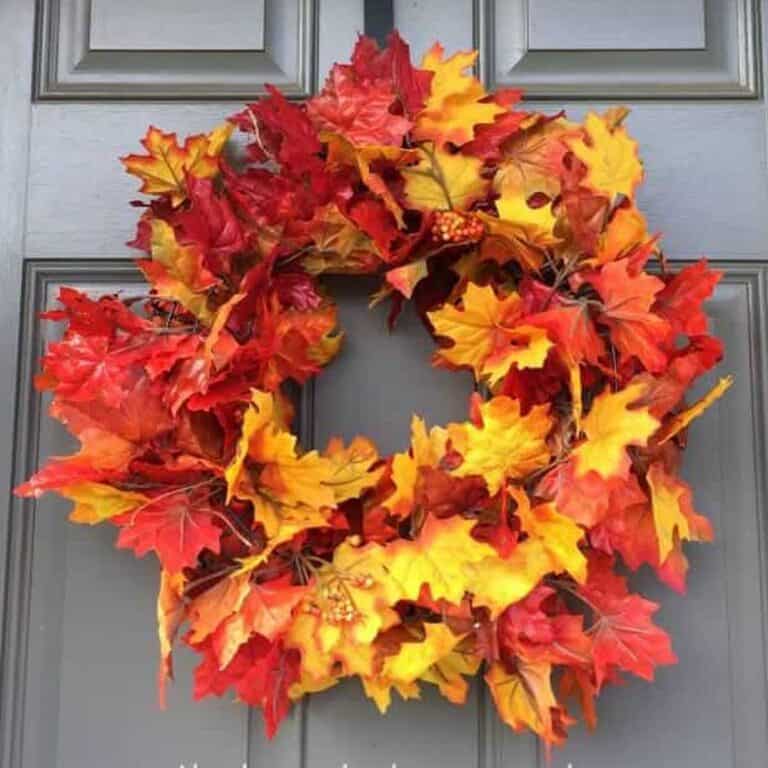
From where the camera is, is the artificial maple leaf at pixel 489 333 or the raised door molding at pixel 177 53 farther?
the raised door molding at pixel 177 53

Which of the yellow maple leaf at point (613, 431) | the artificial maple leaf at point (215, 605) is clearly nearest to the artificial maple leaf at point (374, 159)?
the yellow maple leaf at point (613, 431)

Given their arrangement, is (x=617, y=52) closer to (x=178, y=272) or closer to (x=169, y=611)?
(x=178, y=272)

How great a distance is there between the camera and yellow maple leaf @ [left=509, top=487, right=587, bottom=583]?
915mm

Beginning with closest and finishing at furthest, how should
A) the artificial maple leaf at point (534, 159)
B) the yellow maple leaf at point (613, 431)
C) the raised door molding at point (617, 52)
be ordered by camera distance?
the yellow maple leaf at point (613, 431), the artificial maple leaf at point (534, 159), the raised door molding at point (617, 52)

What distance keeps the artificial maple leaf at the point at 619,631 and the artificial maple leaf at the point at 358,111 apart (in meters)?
0.42

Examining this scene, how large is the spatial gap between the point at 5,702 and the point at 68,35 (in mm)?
676

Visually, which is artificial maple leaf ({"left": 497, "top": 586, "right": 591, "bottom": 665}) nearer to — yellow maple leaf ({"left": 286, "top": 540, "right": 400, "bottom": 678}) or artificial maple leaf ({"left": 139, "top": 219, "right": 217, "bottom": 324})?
yellow maple leaf ({"left": 286, "top": 540, "right": 400, "bottom": 678})

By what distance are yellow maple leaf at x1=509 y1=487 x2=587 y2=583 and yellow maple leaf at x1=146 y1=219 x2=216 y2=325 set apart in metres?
0.32

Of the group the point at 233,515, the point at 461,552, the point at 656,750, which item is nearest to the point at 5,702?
the point at 233,515

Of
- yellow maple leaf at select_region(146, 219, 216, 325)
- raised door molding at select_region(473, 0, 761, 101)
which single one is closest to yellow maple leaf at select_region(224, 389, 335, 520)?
yellow maple leaf at select_region(146, 219, 216, 325)

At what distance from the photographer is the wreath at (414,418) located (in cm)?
92

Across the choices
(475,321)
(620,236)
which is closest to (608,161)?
(620,236)

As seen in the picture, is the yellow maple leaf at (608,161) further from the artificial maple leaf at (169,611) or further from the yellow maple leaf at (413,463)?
the artificial maple leaf at (169,611)

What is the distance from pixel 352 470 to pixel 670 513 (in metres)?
0.28
